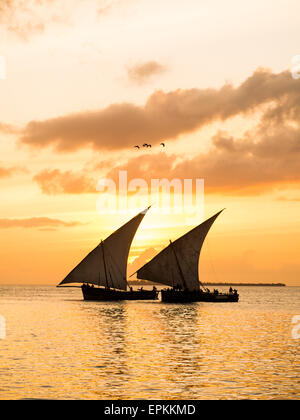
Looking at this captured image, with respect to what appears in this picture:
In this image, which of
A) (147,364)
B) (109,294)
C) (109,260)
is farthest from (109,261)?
(147,364)

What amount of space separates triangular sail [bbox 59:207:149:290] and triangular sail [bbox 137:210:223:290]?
28.1 ft

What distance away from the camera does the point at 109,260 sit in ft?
406

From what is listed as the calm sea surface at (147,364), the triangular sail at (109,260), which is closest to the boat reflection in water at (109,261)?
the triangular sail at (109,260)

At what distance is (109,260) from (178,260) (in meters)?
16.1

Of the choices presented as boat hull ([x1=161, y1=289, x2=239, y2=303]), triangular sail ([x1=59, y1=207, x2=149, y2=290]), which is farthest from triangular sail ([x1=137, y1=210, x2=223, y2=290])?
triangular sail ([x1=59, y1=207, x2=149, y2=290])

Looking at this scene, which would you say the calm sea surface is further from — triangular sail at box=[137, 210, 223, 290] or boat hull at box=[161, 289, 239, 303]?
boat hull at box=[161, 289, 239, 303]

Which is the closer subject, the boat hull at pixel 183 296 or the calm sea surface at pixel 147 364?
the calm sea surface at pixel 147 364

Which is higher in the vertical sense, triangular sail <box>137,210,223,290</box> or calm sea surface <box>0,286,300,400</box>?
triangular sail <box>137,210,223,290</box>

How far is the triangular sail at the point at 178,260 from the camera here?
376ft

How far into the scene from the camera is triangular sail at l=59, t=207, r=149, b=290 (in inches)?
4788

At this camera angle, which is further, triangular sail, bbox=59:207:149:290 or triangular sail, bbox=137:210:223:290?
triangular sail, bbox=59:207:149:290

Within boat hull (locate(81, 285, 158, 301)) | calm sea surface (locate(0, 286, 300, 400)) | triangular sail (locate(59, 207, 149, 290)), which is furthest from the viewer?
boat hull (locate(81, 285, 158, 301))

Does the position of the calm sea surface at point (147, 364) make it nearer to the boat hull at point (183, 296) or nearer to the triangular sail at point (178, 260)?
the triangular sail at point (178, 260)

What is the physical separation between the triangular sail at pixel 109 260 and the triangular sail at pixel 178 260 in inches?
338
